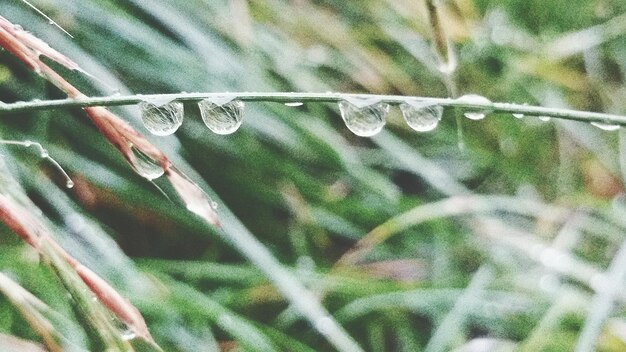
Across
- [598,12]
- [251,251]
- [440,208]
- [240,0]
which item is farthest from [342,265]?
[598,12]

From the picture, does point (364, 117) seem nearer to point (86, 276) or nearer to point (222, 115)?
point (222, 115)

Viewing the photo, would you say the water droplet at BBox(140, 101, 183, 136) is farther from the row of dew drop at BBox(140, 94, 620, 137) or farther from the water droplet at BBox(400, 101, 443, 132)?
the water droplet at BBox(400, 101, 443, 132)

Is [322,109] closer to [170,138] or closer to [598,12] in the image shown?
[170,138]

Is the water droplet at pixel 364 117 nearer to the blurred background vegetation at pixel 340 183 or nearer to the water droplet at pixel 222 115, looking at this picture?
the water droplet at pixel 222 115

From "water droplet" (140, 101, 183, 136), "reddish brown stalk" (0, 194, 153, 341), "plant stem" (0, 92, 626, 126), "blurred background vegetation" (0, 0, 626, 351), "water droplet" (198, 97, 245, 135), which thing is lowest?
"reddish brown stalk" (0, 194, 153, 341)

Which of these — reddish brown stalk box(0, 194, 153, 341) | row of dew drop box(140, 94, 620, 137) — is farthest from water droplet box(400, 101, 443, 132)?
reddish brown stalk box(0, 194, 153, 341)

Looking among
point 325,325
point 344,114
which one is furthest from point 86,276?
point 325,325
